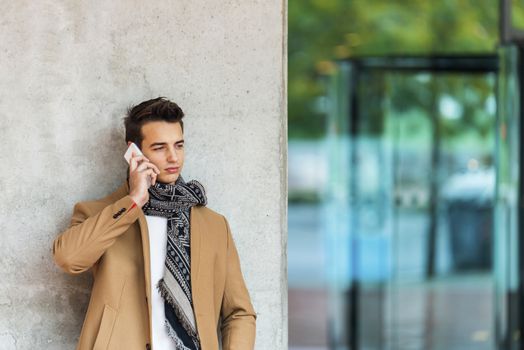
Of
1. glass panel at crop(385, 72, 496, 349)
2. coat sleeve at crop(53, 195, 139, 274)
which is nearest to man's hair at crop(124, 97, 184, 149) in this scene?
coat sleeve at crop(53, 195, 139, 274)

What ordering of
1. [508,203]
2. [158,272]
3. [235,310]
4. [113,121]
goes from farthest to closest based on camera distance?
[508,203] < [113,121] < [235,310] < [158,272]

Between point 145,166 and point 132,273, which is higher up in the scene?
point 145,166

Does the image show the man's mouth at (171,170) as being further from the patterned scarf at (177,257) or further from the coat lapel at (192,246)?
the coat lapel at (192,246)

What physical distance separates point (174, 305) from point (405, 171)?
7015mm

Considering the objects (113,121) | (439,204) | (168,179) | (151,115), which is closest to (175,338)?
(168,179)

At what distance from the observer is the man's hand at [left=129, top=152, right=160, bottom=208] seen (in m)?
2.99

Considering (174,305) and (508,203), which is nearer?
(174,305)

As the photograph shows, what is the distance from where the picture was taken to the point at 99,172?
355 centimetres

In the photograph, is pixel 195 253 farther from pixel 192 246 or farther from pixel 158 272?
pixel 158 272

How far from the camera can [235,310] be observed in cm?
329

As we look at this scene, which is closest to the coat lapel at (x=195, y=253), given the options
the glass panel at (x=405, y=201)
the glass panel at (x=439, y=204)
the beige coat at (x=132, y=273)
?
the beige coat at (x=132, y=273)

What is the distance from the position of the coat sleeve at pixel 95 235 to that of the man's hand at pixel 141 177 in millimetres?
27

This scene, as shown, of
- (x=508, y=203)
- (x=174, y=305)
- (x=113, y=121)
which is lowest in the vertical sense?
(x=508, y=203)

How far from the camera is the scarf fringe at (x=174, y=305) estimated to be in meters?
3.01
